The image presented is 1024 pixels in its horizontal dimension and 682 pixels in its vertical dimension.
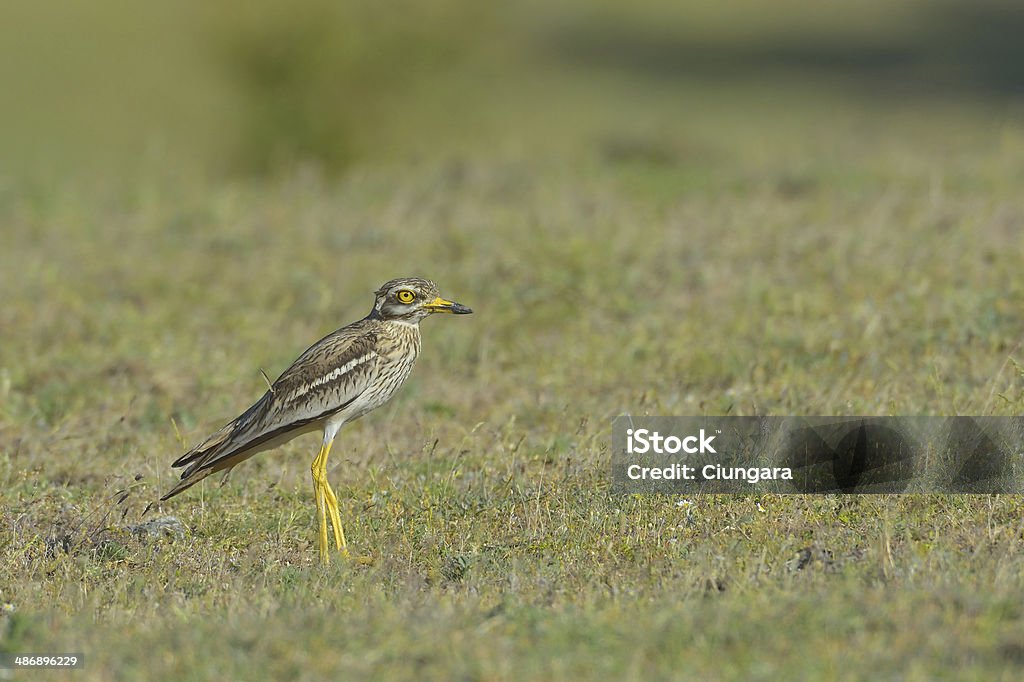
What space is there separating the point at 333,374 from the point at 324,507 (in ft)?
2.59

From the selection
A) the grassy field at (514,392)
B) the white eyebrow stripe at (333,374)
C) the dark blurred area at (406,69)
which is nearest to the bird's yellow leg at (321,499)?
the grassy field at (514,392)

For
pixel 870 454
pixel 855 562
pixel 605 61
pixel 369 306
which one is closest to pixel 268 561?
pixel 855 562

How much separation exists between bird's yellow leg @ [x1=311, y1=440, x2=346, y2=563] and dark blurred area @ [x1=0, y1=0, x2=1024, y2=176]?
1181 centimetres

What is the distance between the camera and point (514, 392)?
11.1 meters

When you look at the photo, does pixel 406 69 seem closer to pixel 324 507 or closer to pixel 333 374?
pixel 333 374

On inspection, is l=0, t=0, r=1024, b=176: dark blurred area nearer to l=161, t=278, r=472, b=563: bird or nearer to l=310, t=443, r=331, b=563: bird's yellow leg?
l=161, t=278, r=472, b=563: bird

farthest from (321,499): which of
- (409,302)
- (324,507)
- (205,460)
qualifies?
(409,302)

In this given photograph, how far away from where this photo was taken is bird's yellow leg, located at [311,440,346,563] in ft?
25.1

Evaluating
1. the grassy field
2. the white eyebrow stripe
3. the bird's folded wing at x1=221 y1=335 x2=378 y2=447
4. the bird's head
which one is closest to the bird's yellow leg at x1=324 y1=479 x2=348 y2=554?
the grassy field

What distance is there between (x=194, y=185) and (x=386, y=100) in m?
3.67

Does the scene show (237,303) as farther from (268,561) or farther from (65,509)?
(268,561)

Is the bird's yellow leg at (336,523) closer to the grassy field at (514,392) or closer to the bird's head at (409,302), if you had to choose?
the grassy field at (514,392)

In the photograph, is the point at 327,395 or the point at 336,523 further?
the point at 327,395

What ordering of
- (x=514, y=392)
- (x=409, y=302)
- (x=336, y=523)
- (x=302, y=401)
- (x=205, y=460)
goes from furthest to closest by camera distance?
(x=514, y=392), (x=409, y=302), (x=302, y=401), (x=205, y=460), (x=336, y=523)
